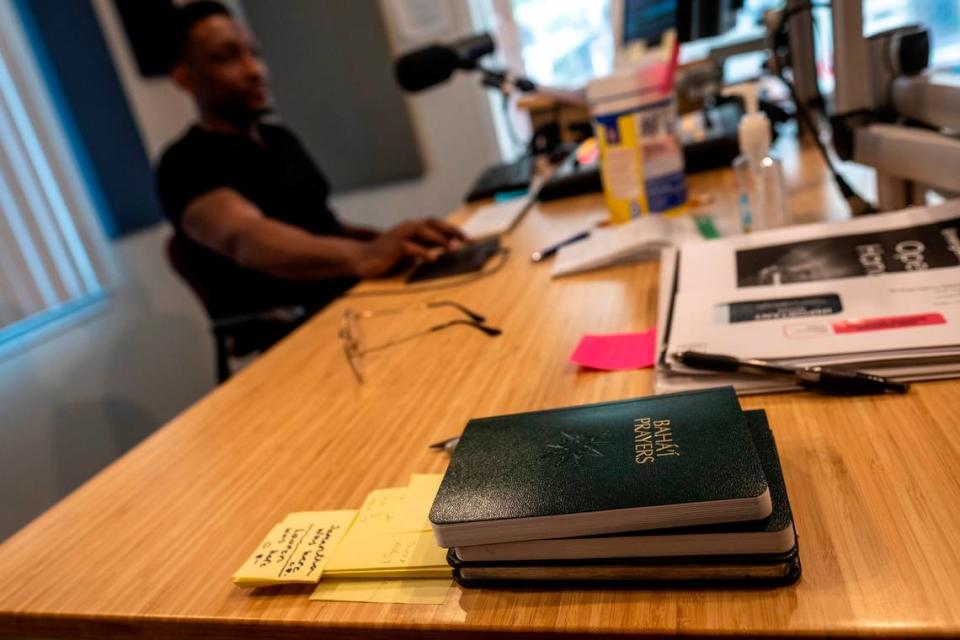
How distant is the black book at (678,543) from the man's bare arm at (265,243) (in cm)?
100

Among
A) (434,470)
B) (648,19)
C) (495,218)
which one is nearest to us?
(434,470)

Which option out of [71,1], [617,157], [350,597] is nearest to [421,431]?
[350,597]

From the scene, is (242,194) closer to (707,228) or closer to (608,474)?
(707,228)

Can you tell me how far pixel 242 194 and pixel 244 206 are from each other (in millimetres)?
179

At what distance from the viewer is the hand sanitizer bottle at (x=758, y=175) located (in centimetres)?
88

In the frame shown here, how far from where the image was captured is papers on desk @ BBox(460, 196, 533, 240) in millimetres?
1379

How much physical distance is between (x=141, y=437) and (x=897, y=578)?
2336 mm

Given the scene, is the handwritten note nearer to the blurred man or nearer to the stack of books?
the stack of books

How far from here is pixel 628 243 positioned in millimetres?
969

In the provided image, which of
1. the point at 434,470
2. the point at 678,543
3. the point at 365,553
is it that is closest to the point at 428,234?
the point at 434,470

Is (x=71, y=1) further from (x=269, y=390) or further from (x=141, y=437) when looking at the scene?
(x=269, y=390)

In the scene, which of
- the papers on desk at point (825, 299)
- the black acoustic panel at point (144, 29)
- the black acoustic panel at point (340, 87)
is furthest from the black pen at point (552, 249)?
the black acoustic panel at point (340, 87)

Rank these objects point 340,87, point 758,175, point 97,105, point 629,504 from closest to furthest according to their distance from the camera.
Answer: point 629,504 → point 758,175 → point 97,105 → point 340,87

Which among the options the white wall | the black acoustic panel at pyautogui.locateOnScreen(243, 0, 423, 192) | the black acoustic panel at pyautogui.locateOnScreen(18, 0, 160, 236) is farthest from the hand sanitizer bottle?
the black acoustic panel at pyautogui.locateOnScreen(243, 0, 423, 192)
